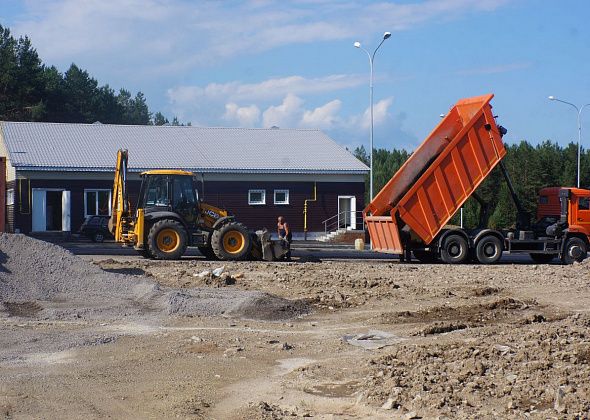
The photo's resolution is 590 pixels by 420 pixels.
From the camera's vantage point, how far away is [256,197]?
154 feet

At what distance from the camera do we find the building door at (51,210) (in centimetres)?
4362

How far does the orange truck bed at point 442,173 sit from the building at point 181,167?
53.1 feet

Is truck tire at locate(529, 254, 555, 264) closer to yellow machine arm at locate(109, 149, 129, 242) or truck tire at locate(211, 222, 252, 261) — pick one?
truck tire at locate(211, 222, 252, 261)

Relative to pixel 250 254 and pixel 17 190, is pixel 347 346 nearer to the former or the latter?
pixel 250 254

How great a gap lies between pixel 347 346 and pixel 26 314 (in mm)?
6190

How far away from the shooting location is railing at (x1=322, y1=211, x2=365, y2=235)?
47312 mm

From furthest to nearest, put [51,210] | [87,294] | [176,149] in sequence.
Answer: [176,149] → [51,210] → [87,294]

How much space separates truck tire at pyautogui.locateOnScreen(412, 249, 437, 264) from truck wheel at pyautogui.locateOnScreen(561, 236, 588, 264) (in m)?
4.22

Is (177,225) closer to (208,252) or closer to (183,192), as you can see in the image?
(183,192)

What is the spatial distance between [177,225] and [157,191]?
1248mm

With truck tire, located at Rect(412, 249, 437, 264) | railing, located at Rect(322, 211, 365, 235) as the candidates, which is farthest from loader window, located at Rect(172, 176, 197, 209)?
railing, located at Rect(322, 211, 365, 235)

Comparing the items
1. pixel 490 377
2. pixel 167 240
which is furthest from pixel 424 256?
pixel 490 377

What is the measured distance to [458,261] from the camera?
90.7 feet

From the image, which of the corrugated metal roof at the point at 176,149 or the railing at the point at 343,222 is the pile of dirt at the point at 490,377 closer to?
the corrugated metal roof at the point at 176,149
